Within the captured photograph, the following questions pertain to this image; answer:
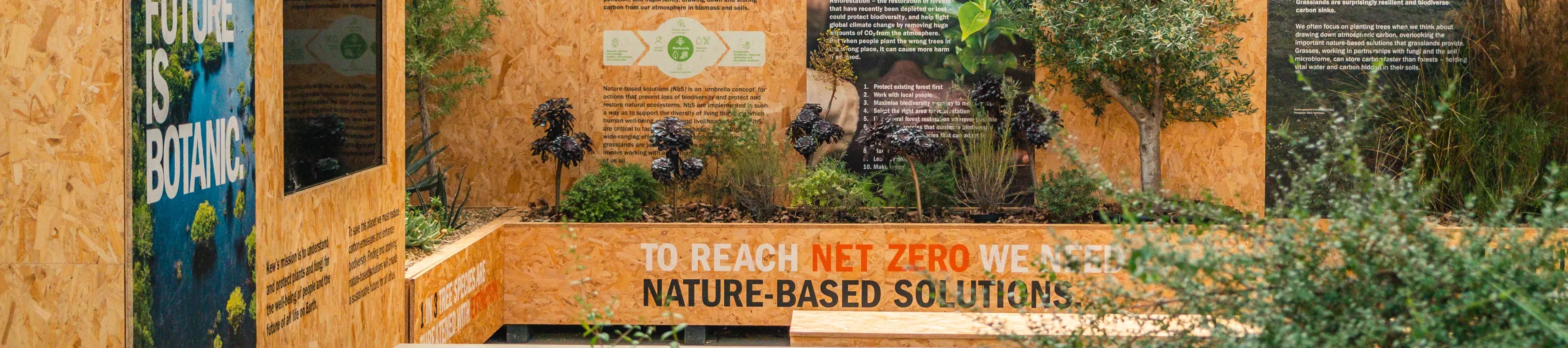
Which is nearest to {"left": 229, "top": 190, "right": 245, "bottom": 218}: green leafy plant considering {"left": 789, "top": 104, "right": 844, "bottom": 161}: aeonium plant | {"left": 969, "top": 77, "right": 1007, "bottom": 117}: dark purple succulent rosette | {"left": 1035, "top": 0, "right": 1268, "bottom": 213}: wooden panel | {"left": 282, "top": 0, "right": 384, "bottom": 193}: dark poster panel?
{"left": 282, "top": 0, "right": 384, "bottom": 193}: dark poster panel

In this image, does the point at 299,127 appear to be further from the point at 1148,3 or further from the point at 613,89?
the point at 1148,3

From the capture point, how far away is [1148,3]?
632 cm

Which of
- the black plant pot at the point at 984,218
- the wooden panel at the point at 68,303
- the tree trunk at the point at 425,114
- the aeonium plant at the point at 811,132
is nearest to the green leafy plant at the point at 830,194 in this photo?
the aeonium plant at the point at 811,132

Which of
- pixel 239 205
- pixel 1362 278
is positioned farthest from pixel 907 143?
pixel 1362 278

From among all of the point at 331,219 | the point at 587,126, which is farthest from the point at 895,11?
the point at 331,219

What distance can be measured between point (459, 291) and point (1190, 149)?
13.9ft

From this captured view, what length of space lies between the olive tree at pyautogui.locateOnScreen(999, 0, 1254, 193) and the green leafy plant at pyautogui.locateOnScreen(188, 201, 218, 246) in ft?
14.6

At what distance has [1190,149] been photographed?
7113 millimetres

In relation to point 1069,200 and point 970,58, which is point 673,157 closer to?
point 970,58

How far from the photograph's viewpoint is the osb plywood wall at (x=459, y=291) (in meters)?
4.70

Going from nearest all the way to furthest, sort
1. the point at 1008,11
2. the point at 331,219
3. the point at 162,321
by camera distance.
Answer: the point at 162,321 < the point at 331,219 < the point at 1008,11

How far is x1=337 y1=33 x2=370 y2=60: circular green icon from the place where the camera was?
11.9 ft

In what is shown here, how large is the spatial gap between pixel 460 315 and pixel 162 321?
2618 mm

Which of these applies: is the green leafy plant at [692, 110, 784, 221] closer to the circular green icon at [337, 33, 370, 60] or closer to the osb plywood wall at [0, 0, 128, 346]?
the circular green icon at [337, 33, 370, 60]
